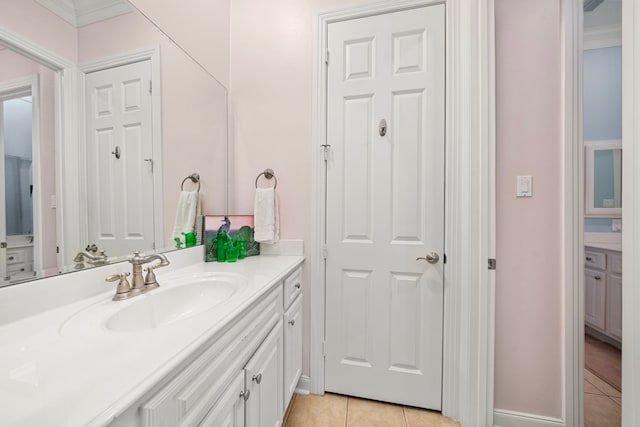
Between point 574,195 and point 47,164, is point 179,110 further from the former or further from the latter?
point 574,195

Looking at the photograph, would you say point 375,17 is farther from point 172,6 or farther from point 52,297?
point 52,297

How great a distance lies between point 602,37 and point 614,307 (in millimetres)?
2368

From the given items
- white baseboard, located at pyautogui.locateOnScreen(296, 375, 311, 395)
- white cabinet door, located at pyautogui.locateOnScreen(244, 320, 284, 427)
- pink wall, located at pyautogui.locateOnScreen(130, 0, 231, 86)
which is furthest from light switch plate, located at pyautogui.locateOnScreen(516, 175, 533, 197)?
pink wall, located at pyautogui.locateOnScreen(130, 0, 231, 86)

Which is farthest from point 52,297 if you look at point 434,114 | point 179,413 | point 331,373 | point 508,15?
point 508,15

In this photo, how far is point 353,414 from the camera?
145 cm

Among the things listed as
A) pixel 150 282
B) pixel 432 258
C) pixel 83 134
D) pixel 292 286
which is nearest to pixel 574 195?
pixel 432 258

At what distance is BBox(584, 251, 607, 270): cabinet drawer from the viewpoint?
2.15 metres

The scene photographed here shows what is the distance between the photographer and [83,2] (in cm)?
88

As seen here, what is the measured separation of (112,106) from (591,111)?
361 cm

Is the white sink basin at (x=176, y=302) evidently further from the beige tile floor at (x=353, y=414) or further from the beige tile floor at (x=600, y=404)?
the beige tile floor at (x=600, y=404)

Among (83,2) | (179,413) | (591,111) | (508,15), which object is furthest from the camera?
(591,111)

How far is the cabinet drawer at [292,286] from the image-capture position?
4.22 feet

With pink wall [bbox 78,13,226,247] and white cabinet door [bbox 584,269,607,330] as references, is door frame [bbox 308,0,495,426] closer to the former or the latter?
pink wall [bbox 78,13,226,247]

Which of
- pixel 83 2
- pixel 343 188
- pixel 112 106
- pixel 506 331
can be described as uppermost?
pixel 83 2
